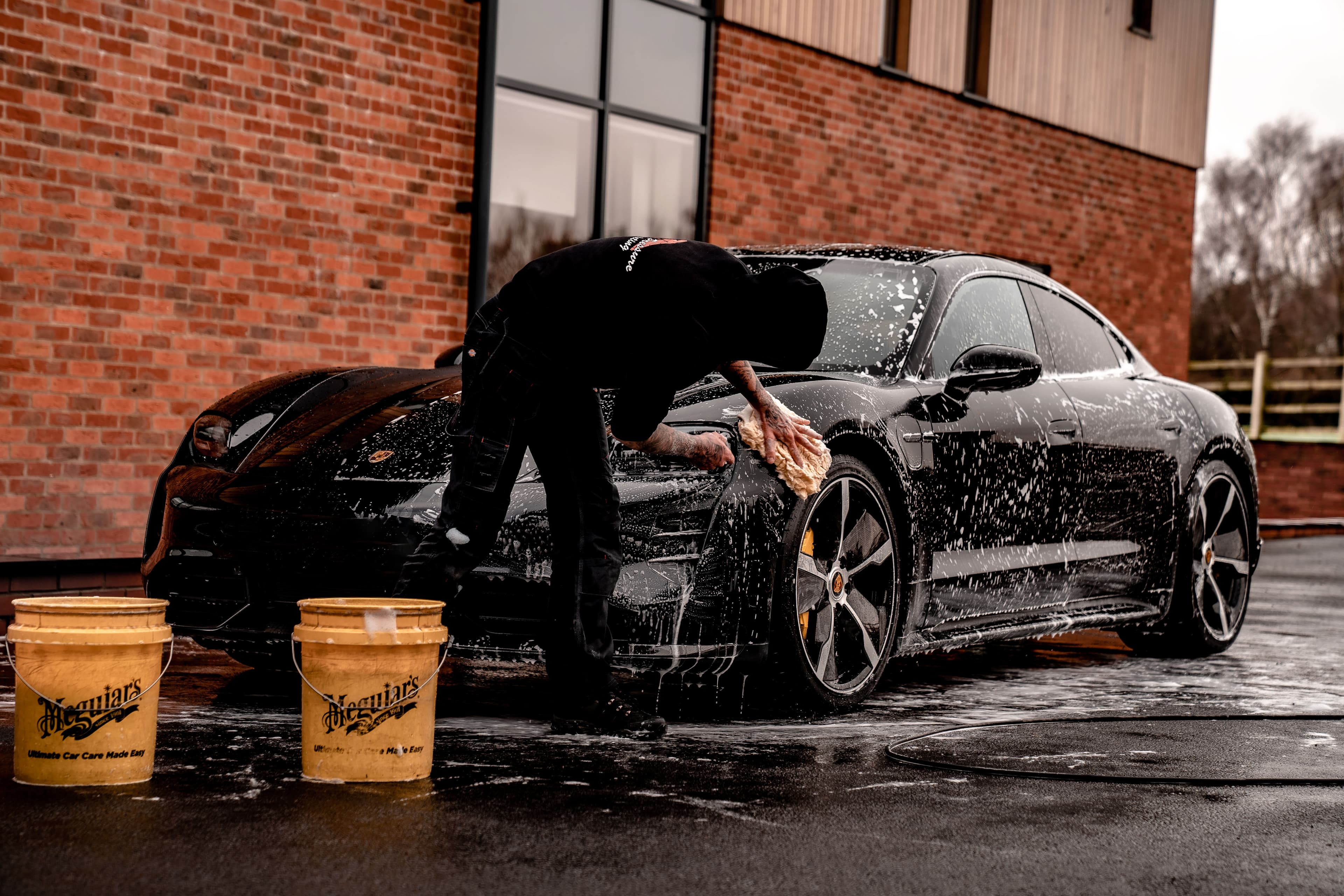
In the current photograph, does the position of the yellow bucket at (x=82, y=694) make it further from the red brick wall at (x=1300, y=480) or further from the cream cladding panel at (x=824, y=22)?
the red brick wall at (x=1300, y=480)

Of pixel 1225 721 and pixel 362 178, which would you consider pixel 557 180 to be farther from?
pixel 1225 721

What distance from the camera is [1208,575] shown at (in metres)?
7.70

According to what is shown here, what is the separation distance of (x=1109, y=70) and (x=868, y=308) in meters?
11.6

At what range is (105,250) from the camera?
8805mm

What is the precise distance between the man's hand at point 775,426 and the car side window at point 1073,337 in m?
2.07

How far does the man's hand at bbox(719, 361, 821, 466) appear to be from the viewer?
5.10 meters

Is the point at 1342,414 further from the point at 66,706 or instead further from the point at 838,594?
the point at 66,706

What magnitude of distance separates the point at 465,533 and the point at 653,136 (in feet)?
25.5

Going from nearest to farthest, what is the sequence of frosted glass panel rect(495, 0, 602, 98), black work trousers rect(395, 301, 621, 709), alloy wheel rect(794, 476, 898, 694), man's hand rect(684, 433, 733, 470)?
black work trousers rect(395, 301, 621, 709) → man's hand rect(684, 433, 733, 470) → alloy wheel rect(794, 476, 898, 694) → frosted glass panel rect(495, 0, 602, 98)

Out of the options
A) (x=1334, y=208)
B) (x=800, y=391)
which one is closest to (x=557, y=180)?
(x=800, y=391)

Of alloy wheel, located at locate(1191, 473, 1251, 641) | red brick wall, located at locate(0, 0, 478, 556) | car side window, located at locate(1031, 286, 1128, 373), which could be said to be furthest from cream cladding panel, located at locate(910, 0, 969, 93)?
car side window, located at locate(1031, 286, 1128, 373)

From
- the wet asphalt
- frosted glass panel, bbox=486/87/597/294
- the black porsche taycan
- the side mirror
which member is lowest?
the wet asphalt

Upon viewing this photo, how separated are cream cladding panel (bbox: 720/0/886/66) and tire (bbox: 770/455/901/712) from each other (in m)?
7.73

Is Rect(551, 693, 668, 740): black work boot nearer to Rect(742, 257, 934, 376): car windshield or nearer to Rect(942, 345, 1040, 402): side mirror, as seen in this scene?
Rect(742, 257, 934, 376): car windshield
